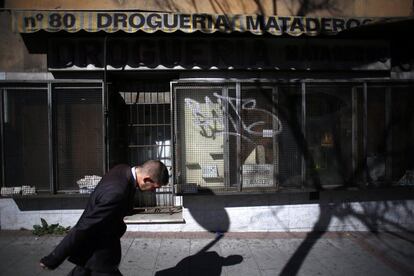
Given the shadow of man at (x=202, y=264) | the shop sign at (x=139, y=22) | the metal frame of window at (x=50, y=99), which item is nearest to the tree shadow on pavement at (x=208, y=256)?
the shadow of man at (x=202, y=264)

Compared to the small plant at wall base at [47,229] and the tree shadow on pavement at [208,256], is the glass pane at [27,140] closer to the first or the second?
the small plant at wall base at [47,229]

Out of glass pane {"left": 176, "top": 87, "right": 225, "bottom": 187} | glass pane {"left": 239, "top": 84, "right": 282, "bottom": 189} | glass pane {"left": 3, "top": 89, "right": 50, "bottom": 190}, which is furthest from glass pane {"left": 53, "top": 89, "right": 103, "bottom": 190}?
glass pane {"left": 239, "top": 84, "right": 282, "bottom": 189}

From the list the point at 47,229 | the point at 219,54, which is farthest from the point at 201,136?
the point at 47,229

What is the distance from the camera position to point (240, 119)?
6.77 m

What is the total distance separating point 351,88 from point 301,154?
1522mm

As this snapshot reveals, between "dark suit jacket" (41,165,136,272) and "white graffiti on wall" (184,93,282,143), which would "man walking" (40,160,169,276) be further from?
"white graffiti on wall" (184,93,282,143)

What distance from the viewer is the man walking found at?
9.95ft

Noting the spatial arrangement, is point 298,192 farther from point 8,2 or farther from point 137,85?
point 8,2

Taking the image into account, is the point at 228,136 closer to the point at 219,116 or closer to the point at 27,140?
the point at 219,116

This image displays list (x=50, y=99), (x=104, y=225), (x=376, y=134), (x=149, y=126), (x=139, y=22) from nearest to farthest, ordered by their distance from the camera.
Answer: (x=104, y=225), (x=139, y=22), (x=50, y=99), (x=376, y=134), (x=149, y=126)

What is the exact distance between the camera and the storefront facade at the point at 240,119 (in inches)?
260

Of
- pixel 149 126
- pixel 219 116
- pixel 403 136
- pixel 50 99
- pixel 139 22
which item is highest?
pixel 139 22

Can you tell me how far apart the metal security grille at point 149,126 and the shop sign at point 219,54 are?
2.59ft

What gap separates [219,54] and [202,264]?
139 inches
